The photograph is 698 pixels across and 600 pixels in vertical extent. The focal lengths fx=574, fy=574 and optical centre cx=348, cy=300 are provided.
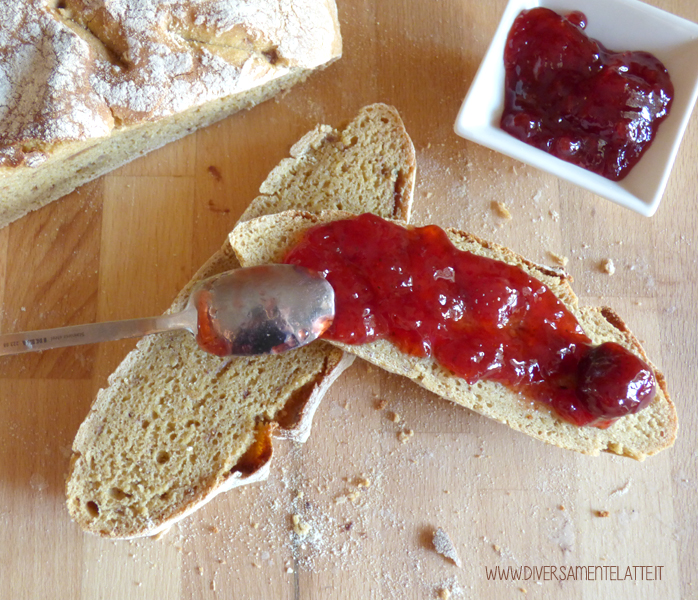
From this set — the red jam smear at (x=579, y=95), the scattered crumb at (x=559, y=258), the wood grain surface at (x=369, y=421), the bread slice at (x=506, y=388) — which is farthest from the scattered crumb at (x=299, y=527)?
the red jam smear at (x=579, y=95)

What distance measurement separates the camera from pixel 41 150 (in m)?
2.53

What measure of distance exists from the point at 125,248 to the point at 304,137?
3.49 ft

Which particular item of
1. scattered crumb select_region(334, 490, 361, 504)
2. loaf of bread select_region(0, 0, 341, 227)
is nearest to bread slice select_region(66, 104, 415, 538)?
scattered crumb select_region(334, 490, 361, 504)

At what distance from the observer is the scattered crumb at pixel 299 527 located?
272 centimetres

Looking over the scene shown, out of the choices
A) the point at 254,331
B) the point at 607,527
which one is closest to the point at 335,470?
the point at 254,331

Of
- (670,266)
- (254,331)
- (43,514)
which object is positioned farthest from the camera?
(670,266)

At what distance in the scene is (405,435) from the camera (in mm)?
2777

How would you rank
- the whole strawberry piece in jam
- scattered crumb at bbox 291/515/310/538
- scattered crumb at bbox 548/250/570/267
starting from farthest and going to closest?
scattered crumb at bbox 548/250/570/267, scattered crumb at bbox 291/515/310/538, the whole strawberry piece in jam

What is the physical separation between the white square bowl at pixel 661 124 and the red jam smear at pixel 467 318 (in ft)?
1.73

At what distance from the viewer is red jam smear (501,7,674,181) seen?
2451 mm

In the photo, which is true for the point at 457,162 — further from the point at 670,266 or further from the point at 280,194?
the point at 670,266

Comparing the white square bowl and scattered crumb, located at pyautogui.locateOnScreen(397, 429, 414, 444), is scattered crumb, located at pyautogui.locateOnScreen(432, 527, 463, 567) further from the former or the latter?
the white square bowl

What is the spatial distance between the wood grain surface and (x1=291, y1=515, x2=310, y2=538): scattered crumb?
0.03 metres

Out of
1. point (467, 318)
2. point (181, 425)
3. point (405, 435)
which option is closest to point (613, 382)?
point (467, 318)
